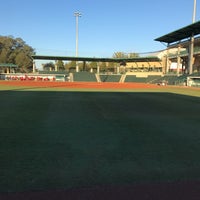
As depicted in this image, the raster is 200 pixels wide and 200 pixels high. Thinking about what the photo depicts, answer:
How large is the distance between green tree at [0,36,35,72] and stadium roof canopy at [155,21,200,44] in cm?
5826

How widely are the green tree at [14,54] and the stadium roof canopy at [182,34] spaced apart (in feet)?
191

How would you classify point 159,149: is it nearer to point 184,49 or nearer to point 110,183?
point 110,183

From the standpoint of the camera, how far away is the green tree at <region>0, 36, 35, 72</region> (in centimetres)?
11125

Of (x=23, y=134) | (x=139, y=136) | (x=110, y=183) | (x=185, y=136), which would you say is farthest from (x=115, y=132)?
(x=110, y=183)

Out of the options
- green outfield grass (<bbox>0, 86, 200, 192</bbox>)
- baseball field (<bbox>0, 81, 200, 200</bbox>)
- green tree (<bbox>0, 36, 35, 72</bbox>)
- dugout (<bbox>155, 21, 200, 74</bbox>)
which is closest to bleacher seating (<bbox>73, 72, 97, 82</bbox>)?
dugout (<bbox>155, 21, 200, 74</bbox>)

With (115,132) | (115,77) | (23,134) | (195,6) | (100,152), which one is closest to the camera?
(100,152)

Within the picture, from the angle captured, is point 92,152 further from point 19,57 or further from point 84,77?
point 19,57

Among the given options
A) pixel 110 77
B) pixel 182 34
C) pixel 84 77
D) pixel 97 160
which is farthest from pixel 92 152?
pixel 110 77

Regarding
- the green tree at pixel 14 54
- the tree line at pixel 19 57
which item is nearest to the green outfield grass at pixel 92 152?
the tree line at pixel 19 57

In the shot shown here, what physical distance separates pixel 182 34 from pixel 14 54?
7230cm

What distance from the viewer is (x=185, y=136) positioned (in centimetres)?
919

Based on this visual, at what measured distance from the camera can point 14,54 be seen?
114 meters

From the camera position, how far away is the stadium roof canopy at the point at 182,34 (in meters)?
56.5

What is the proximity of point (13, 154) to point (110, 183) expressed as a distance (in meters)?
2.76
